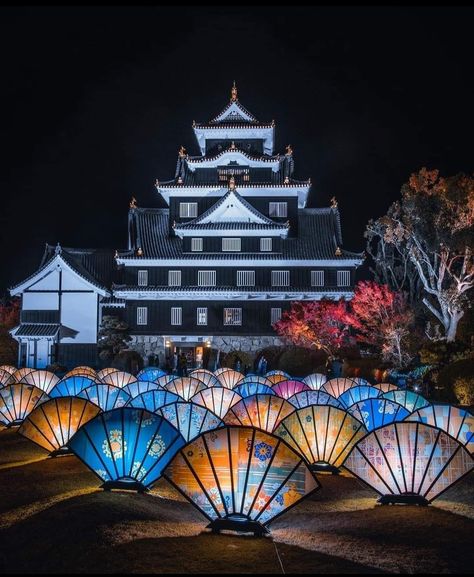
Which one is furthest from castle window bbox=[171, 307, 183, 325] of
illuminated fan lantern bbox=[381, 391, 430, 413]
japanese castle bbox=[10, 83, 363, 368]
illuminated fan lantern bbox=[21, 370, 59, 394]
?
illuminated fan lantern bbox=[381, 391, 430, 413]

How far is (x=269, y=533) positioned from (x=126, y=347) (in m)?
33.1

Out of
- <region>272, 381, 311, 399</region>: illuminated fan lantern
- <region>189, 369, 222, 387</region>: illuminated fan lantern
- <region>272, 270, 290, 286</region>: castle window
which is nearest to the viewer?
<region>272, 381, 311, 399</region>: illuminated fan lantern

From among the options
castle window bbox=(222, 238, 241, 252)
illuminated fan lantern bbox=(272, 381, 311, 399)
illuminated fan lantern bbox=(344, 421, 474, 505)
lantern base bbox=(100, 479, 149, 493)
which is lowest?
lantern base bbox=(100, 479, 149, 493)

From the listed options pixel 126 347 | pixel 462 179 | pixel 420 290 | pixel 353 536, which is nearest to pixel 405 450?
pixel 353 536

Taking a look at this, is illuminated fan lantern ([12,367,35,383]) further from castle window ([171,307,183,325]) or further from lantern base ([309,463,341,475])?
castle window ([171,307,183,325])

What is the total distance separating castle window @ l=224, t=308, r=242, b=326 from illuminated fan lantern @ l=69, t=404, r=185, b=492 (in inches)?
1238

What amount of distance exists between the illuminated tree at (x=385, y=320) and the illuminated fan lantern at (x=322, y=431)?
18.6m

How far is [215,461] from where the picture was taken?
7.31 metres

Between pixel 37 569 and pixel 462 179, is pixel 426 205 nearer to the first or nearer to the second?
pixel 462 179

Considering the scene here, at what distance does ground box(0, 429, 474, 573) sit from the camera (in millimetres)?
6297

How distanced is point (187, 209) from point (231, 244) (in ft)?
15.9

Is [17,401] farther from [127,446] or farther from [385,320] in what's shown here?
[385,320]

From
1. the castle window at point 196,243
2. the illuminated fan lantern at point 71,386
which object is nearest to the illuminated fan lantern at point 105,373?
the illuminated fan lantern at point 71,386

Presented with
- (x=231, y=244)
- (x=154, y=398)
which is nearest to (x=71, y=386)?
(x=154, y=398)
